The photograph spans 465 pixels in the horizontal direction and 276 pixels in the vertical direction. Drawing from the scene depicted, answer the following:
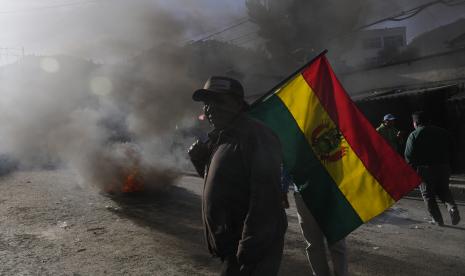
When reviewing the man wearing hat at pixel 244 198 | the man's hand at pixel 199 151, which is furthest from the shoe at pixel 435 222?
the man's hand at pixel 199 151

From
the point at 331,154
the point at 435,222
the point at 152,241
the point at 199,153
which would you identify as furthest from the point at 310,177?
the point at 435,222

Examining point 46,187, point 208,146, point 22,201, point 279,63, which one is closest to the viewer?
point 208,146

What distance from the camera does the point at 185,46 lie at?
13008mm

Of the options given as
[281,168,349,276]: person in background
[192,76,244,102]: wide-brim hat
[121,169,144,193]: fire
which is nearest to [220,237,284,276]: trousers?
[192,76,244,102]: wide-brim hat

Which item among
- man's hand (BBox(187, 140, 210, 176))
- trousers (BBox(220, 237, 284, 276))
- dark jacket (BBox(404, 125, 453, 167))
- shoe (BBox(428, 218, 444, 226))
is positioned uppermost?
man's hand (BBox(187, 140, 210, 176))

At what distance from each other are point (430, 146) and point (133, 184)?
538 cm

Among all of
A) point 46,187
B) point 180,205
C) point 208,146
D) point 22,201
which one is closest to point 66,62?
point 46,187

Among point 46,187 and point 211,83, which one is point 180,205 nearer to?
point 46,187

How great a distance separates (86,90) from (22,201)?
18.8ft

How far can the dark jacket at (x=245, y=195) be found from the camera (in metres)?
1.84

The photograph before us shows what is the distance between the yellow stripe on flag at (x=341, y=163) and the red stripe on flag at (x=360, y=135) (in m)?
0.04

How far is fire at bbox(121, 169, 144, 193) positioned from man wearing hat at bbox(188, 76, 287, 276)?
6.29 meters

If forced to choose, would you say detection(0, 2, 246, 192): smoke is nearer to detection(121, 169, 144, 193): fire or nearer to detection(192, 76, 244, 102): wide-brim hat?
detection(121, 169, 144, 193): fire

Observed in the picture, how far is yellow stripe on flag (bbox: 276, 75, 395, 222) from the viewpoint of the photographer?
291 cm
